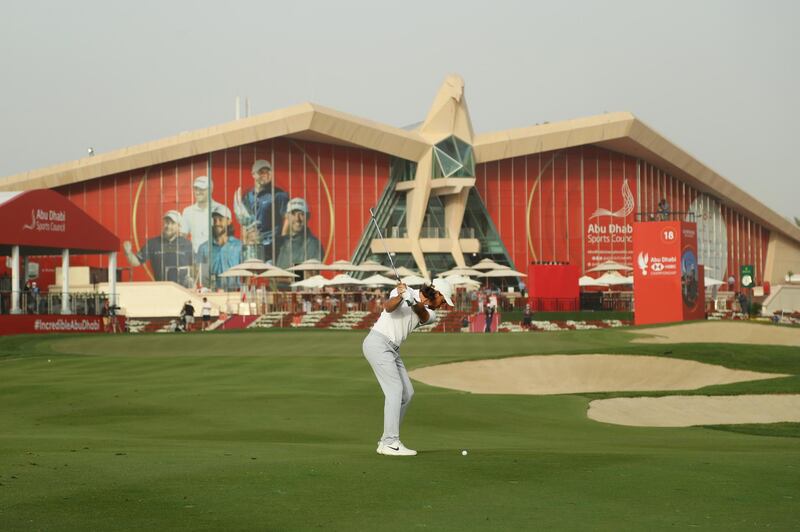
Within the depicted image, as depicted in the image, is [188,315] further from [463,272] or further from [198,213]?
[463,272]

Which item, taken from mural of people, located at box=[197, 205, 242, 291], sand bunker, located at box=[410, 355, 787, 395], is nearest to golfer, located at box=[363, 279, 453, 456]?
sand bunker, located at box=[410, 355, 787, 395]

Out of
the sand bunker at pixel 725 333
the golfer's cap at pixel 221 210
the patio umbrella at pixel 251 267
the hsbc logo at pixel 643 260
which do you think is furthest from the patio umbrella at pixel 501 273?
the sand bunker at pixel 725 333

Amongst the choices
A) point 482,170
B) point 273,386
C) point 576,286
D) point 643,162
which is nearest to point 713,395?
point 273,386

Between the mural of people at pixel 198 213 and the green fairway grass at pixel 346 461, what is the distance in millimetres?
54896

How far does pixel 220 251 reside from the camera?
81500mm

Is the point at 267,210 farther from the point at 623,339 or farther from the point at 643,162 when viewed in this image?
the point at 623,339

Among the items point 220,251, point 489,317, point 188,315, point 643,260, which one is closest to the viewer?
point 643,260

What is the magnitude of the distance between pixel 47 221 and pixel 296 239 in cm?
3313

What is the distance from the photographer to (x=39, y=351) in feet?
124

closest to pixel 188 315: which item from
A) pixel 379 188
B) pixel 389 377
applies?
pixel 379 188

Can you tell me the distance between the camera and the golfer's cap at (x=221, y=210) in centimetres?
8138

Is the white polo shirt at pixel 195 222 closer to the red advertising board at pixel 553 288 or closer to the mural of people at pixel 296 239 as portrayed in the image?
the mural of people at pixel 296 239

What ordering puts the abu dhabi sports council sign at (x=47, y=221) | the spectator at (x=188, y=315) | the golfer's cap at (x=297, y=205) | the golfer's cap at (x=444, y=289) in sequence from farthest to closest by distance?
the golfer's cap at (x=297, y=205), the spectator at (x=188, y=315), the abu dhabi sports council sign at (x=47, y=221), the golfer's cap at (x=444, y=289)

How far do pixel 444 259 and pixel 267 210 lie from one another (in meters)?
14.6
